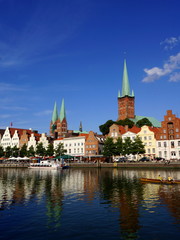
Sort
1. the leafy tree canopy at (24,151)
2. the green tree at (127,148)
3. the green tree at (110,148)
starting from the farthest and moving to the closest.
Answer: the leafy tree canopy at (24,151), the green tree at (110,148), the green tree at (127,148)

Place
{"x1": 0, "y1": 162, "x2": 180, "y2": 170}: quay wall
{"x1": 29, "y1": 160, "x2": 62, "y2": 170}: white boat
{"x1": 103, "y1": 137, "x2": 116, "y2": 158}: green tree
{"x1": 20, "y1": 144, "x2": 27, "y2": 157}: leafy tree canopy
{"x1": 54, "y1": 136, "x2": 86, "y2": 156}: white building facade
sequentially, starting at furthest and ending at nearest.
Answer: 1. {"x1": 20, "y1": 144, "x2": 27, "y2": 157}: leafy tree canopy
2. {"x1": 54, "y1": 136, "x2": 86, "y2": 156}: white building facade
3. {"x1": 103, "y1": 137, "x2": 116, "y2": 158}: green tree
4. {"x1": 29, "y1": 160, "x2": 62, "y2": 170}: white boat
5. {"x1": 0, "y1": 162, "x2": 180, "y2": 170}: quay wall

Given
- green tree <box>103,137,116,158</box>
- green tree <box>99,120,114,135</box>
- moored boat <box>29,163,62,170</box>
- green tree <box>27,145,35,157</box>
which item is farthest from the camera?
green tree <box>99,120,114,135</box>

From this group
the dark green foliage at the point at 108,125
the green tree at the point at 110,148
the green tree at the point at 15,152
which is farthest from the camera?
the dark green foliage at the point at 108,125

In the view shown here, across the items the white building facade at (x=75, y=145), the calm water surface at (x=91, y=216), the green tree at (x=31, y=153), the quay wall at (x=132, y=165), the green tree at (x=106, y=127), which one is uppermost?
the green tree at (x=106, y=127)

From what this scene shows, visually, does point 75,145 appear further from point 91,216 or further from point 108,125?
point 91,216

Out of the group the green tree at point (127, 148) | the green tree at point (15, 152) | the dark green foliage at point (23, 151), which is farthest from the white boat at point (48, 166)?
the green tree at point (15, 152)

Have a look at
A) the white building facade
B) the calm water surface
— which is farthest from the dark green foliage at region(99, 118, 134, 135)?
the calm water surface

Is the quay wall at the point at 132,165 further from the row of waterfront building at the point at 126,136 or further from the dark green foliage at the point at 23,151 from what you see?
the dark green foliage at the point at 23,151

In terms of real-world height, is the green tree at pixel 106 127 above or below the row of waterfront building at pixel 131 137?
above

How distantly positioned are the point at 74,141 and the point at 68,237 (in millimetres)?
117155

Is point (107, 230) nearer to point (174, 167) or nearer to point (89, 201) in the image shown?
point (89, 201)

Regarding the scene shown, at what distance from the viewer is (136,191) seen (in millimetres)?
37250

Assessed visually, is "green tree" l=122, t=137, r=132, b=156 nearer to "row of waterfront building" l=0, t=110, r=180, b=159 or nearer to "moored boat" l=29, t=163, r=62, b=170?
"row of waterfront building" l=0, t=110, r=180, b=159

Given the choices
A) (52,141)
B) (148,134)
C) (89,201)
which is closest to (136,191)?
(89,201)
